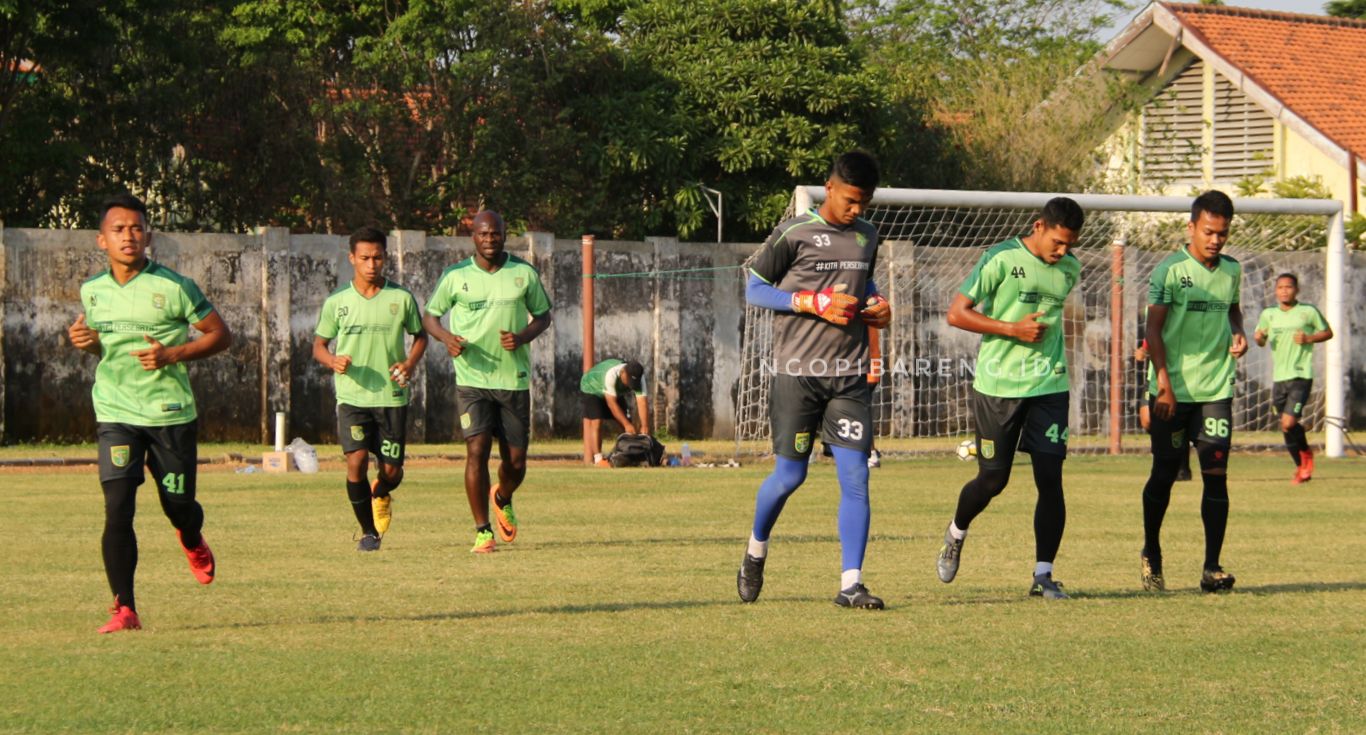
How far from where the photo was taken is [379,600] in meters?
10.1

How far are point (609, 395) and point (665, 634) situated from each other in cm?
1480

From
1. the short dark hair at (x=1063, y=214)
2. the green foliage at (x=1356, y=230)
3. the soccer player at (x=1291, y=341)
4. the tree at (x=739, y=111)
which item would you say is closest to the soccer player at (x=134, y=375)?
the short dark hair at (x=1063, y=214)

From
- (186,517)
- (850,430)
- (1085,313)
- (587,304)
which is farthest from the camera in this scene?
(1085,313)

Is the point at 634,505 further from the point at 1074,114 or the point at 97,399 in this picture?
the point at 1074,114

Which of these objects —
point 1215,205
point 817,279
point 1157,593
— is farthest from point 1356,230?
point 817,279

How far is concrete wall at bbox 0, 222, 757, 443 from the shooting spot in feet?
82.7

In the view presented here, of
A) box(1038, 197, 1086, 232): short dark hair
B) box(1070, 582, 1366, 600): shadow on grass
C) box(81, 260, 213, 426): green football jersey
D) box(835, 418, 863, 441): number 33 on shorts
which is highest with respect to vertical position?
box(1038, 197, 1086, 232): short dark hair

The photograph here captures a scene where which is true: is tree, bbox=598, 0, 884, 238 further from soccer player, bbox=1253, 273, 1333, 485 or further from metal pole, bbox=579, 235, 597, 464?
soccer player, bbox=1253, 273, 1333, 485

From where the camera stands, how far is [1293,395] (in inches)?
853

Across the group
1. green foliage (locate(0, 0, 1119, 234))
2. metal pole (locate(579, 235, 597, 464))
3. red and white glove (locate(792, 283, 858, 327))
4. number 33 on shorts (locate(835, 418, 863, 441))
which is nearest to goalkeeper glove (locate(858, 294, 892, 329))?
red and white glove (locate(792, 283, 858, 327))

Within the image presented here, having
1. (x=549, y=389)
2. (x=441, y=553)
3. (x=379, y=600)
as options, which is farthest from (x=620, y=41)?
(x=379, y=600)

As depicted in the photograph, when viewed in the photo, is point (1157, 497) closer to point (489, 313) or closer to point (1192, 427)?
point (1192, 427)

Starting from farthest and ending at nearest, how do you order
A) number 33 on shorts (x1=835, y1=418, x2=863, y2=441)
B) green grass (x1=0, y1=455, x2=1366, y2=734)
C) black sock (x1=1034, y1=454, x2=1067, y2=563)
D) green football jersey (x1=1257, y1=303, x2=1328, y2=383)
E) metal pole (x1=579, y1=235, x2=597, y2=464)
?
1. metal pole (x1=579, y1=235, x2=597, y2=464)
2. green football jersey (x1=1257, y1=303, x2=1328, y2=383)
3. black sock (x1=1034, y1=454, x2=1067, y2=563)
4. number 33 on shorts (x1=835, y1=418, x2=863, y2=441)
5. green grass (x1=0, y1=455, x2=1366, y2=734)

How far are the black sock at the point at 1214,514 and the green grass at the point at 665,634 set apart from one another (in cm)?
26
